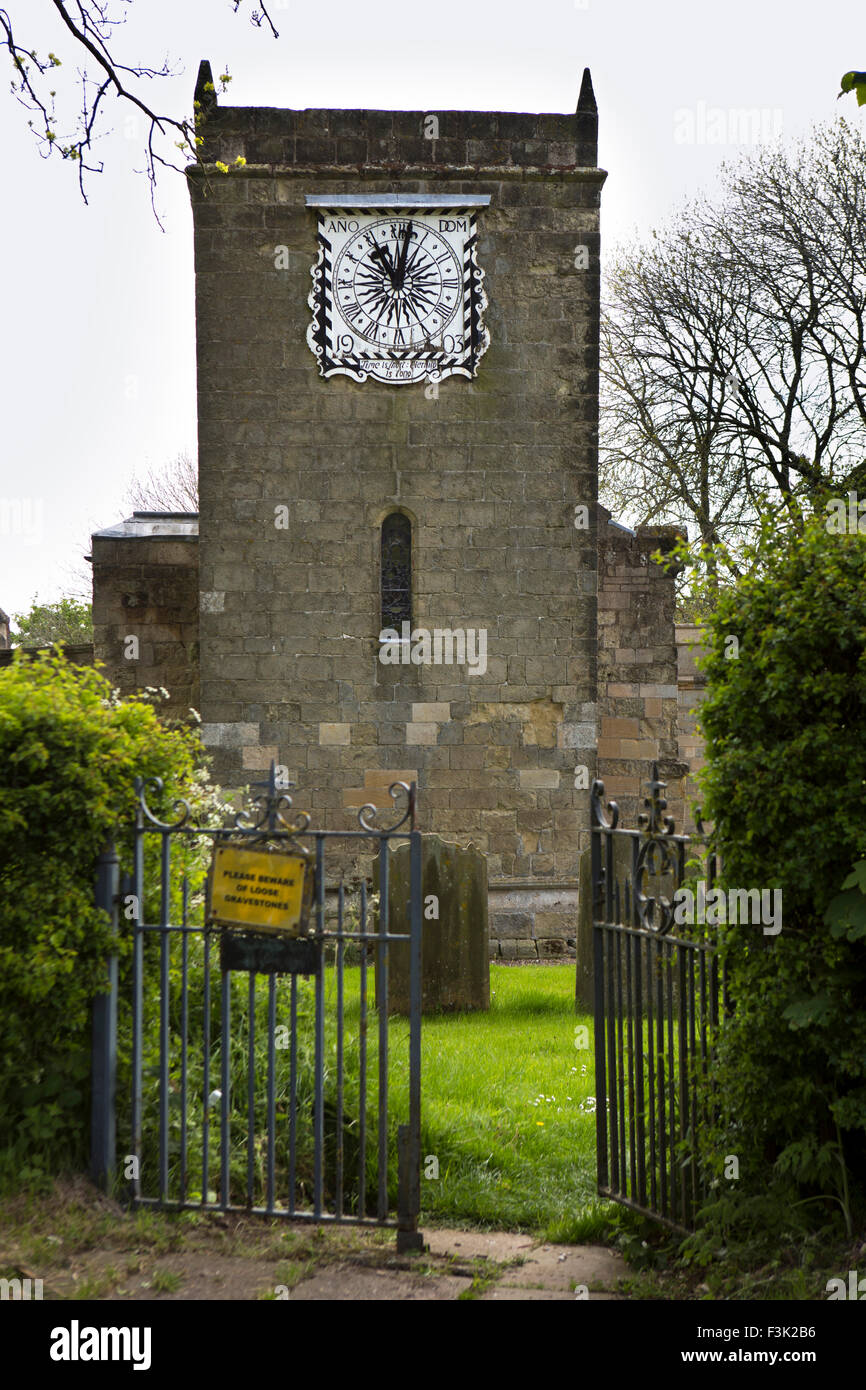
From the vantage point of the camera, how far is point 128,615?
13.6 metres

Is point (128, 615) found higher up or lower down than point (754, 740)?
higher up

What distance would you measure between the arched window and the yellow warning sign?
7.94 m

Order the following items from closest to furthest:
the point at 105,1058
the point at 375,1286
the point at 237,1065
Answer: the point at 375,1286 → the point at 105,1058 → the point at 237,1065

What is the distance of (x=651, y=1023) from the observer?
190 inches

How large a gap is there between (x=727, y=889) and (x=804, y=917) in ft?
0.90

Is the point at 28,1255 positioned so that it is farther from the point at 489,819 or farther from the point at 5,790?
the point at 489,819

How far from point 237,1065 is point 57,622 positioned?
35.8 meters

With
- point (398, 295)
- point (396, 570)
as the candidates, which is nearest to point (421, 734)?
point (396, 570)

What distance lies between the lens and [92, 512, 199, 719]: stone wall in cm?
1354

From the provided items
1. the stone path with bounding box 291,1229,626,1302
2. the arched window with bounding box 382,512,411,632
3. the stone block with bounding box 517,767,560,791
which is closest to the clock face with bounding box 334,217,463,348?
the arched window with bounding box 382,512,411,632

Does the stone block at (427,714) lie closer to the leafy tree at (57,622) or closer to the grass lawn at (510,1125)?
the grass lawn at (510,1125)

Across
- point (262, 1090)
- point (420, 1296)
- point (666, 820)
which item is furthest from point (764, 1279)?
point (262, 1090)

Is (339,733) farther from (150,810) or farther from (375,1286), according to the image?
(375,1286)
